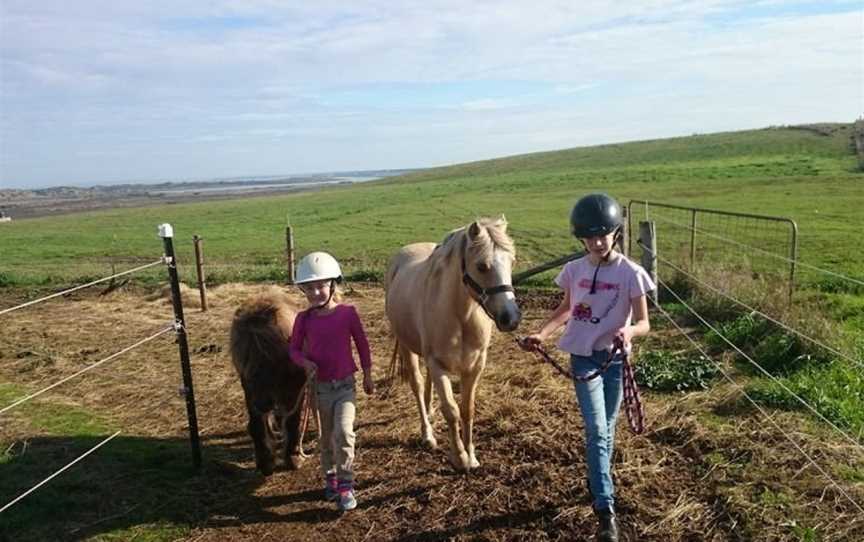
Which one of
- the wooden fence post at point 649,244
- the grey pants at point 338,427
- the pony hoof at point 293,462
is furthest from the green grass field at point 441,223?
the grey pants at point 338,427

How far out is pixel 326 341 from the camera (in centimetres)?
443

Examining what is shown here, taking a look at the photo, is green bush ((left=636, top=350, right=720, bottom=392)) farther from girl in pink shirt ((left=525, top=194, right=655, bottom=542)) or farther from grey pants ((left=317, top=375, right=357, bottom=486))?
grey pants ((left=317, top=375, right=357, bottom=486))

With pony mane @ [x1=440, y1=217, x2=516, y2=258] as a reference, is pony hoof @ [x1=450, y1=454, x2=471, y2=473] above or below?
below

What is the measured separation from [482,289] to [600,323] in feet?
2.68

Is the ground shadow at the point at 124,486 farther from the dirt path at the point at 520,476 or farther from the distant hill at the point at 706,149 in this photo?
the distant hill at the point at 706,149

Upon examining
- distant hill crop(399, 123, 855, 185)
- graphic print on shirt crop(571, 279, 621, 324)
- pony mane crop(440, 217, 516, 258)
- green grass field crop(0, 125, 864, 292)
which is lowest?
green grass field crop(0, 125, 864, 292)

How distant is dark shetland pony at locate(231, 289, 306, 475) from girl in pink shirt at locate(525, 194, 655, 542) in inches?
81.1

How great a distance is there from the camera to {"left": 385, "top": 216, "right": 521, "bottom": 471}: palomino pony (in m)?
4.13

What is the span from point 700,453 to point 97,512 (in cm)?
451

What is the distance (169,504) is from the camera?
183 inches

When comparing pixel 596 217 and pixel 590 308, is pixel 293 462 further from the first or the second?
pixel 596 217

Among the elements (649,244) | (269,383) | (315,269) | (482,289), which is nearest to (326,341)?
(315,269)

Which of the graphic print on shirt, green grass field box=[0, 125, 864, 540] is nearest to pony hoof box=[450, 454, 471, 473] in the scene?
the graphic print on shirt

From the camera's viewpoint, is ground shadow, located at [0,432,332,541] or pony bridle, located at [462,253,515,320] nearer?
pony bridle, located at [462,253,515,320]
